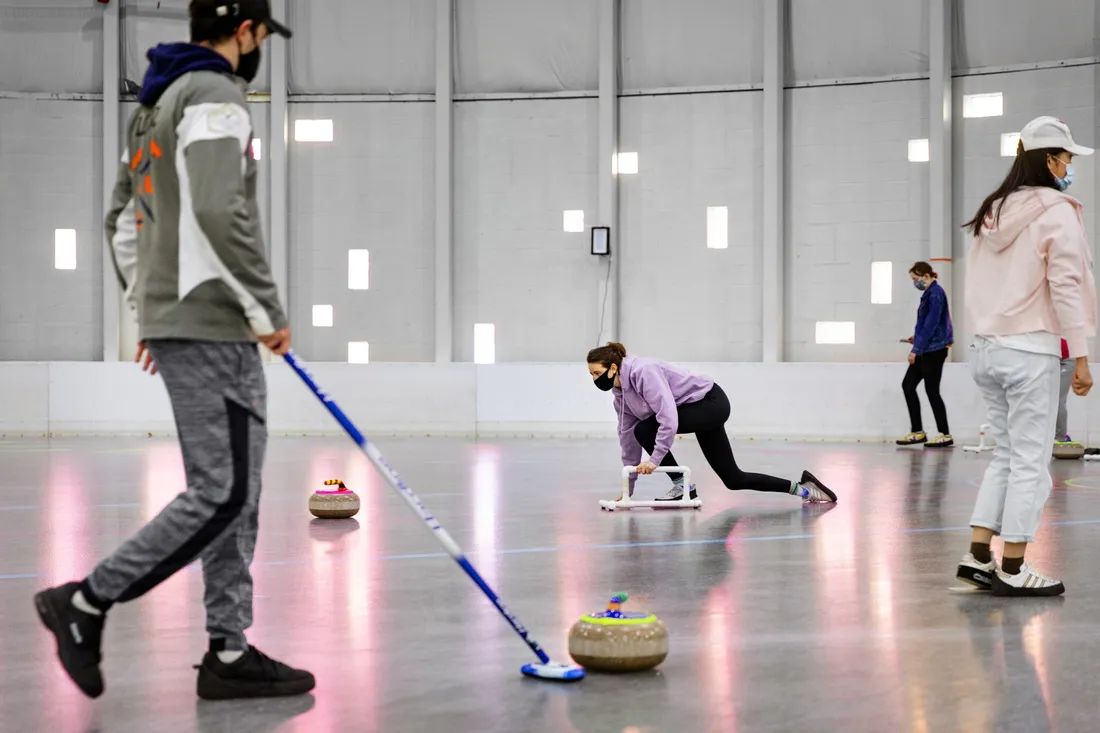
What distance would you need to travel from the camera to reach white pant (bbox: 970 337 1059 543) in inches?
197

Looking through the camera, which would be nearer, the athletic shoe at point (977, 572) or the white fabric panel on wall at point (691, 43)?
the athletic shoe at point (977, 572)

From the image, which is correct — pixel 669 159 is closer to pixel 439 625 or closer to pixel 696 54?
pixel 696 54

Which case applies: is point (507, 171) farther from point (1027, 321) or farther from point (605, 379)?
point (1027, 321)

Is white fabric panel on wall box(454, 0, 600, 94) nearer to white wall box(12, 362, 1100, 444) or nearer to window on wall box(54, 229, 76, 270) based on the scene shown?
white wall box(12, 362, 1100, 444)


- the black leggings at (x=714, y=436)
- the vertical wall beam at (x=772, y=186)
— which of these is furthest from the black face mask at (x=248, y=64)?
the vertical wall beam at (x=772, y=186)

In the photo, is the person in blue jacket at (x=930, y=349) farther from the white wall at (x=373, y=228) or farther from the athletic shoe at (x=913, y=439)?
the white wall at (x=373, y=228)

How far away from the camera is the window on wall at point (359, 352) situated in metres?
17.3

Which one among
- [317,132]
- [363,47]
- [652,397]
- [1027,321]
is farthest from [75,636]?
[363,47]

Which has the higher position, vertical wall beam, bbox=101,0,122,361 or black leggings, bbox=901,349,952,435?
vertical wall beam, bbox=101,0,122,361

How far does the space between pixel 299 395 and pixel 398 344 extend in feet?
5.04

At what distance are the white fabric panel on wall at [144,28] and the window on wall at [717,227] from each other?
617cm

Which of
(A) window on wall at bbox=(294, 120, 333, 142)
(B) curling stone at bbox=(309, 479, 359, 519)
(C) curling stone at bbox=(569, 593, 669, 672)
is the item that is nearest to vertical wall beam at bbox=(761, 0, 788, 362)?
(A) window on wall at bbox=(294, 120, 333, 142)

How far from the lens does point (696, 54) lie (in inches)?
666

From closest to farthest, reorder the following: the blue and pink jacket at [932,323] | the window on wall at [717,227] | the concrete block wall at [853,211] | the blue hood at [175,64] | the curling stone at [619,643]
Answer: the blue hood at [175,64] < the curling stone at [619,643] < the blue and pink jacket at [932,323] < the concrete block wall at [853,211] < the window on wall at [717,227]
